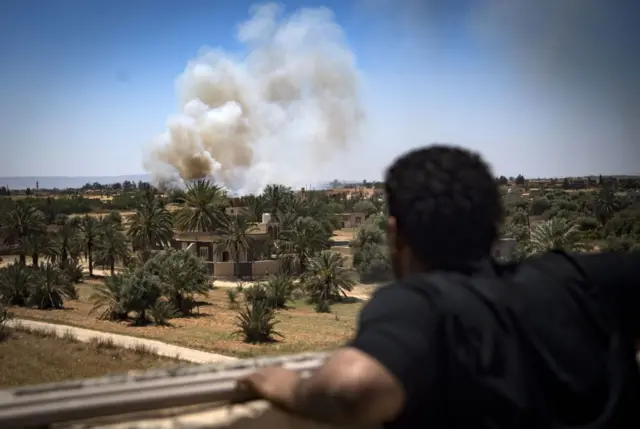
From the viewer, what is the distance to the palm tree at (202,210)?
4275 cm

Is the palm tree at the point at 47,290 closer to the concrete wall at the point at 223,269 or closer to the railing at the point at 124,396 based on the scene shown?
the concrete wall at the point at 223,269

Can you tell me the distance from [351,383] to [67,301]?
3047 cm

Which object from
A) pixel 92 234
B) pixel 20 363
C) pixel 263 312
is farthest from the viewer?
pixel 92 234

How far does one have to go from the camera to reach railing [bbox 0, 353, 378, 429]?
144 centimetres

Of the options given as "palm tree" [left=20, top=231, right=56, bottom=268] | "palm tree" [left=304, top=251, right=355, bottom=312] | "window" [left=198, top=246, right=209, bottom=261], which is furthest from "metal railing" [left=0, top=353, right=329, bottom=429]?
"window" [left=198, top=246, right=209, bottom=261]

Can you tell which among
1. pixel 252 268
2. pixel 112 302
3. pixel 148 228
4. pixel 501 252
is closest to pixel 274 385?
pixel 501 252

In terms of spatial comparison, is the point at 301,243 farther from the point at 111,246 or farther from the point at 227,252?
the point at 111,246

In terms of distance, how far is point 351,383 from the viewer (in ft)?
3.70

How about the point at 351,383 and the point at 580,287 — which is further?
the point at 580,287

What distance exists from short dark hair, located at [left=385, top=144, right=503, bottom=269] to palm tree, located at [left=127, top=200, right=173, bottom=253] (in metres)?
38.8

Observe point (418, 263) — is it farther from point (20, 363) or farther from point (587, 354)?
point (20, 363)

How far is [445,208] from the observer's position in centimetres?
139

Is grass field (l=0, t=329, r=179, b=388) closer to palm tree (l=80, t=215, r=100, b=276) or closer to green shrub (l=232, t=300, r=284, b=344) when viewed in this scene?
green shrub (l=232, t=300, r=284, b=344)

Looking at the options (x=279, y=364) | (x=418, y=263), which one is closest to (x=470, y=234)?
(x=418, y=263)
